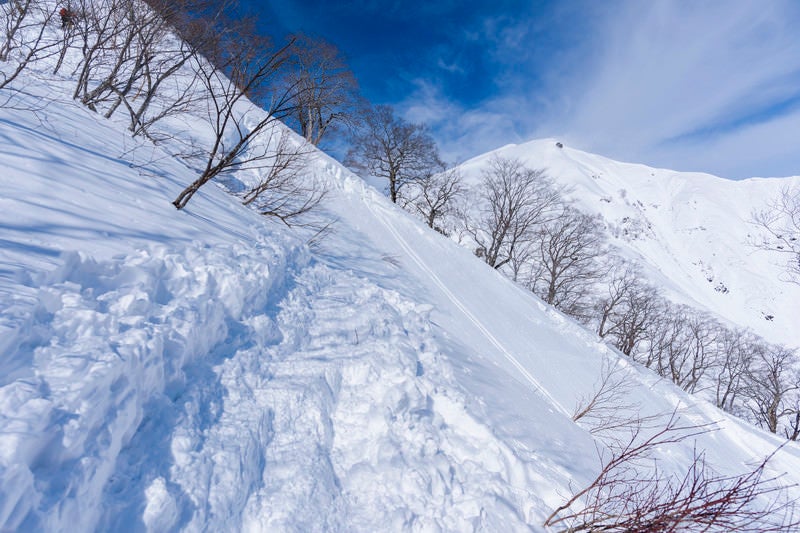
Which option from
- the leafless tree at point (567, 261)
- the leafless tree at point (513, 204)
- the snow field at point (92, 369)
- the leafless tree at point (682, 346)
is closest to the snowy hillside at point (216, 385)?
the snow field at point (92, 369)

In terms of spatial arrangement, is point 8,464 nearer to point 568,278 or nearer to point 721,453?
point 721,453

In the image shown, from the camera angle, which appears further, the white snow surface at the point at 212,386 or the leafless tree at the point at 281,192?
the leafless tree at the point at 281,192

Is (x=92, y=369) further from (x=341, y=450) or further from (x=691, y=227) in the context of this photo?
(x=691, y=227)

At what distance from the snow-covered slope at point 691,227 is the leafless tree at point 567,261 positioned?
248 inches

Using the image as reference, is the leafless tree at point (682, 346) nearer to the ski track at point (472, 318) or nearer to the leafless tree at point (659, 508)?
the ski track at point (472, 318)

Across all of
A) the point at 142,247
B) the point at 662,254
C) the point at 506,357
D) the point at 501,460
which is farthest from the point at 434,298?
the point at 662,254

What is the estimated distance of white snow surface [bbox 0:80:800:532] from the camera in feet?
4.46

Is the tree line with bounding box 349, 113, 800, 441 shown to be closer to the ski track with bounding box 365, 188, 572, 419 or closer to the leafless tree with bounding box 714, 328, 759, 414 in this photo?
the leafless tree with bounding box 714, 328, 759, 414

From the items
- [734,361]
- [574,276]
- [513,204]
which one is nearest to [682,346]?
[734,361]

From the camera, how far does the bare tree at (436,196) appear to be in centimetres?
1495

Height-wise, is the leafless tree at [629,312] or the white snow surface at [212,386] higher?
the leafless tree at [629,312]

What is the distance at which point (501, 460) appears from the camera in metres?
2.49

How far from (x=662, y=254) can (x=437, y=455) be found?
33630mm

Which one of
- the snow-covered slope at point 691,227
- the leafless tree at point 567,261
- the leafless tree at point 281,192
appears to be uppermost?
the snow-covered slope at point 691,227
